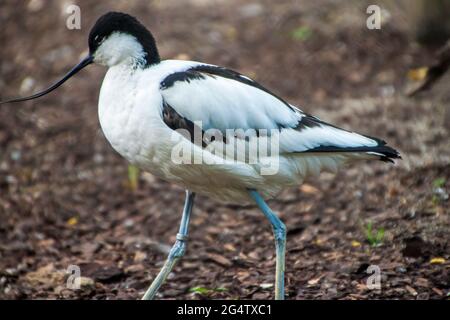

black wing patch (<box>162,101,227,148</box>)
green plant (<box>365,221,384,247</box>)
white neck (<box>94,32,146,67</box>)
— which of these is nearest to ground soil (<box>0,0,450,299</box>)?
green plant (<box>365,221,384,247</box>)

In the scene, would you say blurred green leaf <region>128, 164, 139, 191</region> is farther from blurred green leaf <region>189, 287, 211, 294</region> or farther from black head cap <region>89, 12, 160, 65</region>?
black head cap <region>89, 12, 160, 65</region>

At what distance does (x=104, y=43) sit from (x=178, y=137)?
817 millimetres

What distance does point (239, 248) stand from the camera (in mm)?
5562

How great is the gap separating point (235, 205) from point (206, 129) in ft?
7.21

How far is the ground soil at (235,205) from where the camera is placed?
4.98 metres

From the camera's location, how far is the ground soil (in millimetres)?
4977

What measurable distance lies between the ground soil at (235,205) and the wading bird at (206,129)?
759 millimetres

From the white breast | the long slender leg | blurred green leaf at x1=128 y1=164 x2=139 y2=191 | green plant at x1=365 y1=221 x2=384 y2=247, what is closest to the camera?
the white breast

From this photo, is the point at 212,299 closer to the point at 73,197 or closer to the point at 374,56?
the point at 73,197

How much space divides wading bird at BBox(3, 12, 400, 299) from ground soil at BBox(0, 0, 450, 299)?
0.76 metres

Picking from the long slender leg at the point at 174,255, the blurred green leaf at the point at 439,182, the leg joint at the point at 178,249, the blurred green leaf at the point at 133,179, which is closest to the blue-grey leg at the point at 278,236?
the long slender leg at the point at 174,255

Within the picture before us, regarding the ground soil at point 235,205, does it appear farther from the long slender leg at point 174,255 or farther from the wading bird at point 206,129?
the wading bird at point 206,129

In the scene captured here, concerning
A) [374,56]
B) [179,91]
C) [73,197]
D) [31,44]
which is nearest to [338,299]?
[179,91]

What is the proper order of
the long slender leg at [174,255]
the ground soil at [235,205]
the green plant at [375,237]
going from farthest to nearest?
the green plant at [375,237]
the ground soil at [235,205]
the long slender leg at [174,255]
